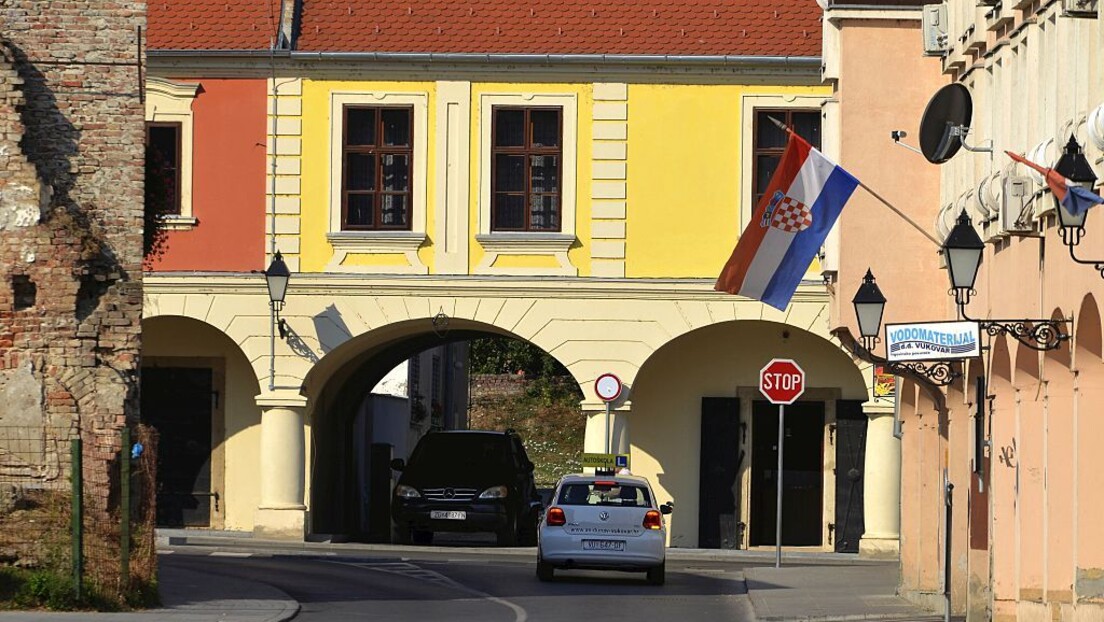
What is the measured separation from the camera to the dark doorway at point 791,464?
37219 millimetres

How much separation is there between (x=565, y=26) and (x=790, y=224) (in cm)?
1367

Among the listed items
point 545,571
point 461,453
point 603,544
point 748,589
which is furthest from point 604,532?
point 461,453

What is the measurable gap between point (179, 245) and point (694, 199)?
814 centimetres

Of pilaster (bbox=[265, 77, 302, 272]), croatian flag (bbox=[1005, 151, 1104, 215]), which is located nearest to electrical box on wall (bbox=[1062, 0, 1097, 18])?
croatian flag (bbox=[1005, 151, 1104, 215])

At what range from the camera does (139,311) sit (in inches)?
853

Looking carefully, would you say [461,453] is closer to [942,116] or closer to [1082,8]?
[942,116]

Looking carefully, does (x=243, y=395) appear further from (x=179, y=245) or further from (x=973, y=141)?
(x=973, y=141)

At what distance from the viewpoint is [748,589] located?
2664cm

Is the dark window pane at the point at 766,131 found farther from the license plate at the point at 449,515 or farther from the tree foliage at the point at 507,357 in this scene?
the tree foliage at the point at 507,357

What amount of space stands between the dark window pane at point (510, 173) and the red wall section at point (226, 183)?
372 cm

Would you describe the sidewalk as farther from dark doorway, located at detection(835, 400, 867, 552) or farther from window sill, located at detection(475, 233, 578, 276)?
dark doorway, located at detection(835, 400, 867, 552)

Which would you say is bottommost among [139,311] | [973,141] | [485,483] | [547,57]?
[485,483]

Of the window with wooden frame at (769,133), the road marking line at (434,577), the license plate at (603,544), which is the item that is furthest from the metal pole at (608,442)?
the license plate at (603,544)

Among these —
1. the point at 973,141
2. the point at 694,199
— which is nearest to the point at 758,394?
the point at 694,199
